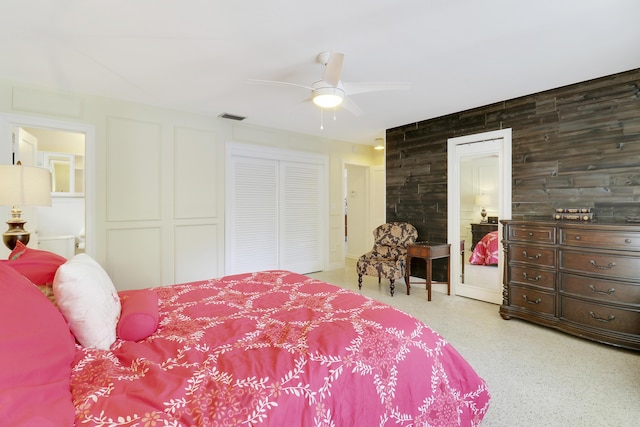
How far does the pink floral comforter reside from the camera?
958mm

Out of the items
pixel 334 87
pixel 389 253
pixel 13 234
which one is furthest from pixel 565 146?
pixel 13 234

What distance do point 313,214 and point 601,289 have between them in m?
3.93

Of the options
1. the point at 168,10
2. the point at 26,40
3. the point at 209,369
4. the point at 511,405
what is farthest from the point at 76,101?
the point at 511,405

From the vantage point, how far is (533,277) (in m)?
3.10

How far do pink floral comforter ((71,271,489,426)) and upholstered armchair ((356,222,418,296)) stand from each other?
2415mm

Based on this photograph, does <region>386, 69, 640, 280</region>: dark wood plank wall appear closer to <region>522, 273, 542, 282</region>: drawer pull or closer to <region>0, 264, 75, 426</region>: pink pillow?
<region>522, 273, 542, 282</region>: drawer pull

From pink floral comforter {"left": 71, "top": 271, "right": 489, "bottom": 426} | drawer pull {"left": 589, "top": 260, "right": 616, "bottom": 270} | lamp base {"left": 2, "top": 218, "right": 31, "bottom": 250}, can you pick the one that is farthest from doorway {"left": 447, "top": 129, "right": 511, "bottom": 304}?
lamp base {"left": 2, "top": 218, "right": 31, "bottom": 250}

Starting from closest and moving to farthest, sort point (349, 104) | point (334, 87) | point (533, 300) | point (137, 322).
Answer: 1. point (137, 322)
2. point (334, 87)
3. point (349, 104)
4. point (533, 300)

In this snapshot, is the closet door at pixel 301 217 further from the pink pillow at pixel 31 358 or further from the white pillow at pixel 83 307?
the pink pillow at pixel 31 358

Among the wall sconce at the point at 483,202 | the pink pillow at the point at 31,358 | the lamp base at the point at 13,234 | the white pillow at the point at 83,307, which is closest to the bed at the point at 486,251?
the wall sconce at the point at 483,202

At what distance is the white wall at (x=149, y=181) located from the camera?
346cm

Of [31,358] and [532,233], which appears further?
[532,233]

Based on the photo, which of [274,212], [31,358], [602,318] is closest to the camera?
[31,358]

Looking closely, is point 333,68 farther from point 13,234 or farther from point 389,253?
point 389,253
